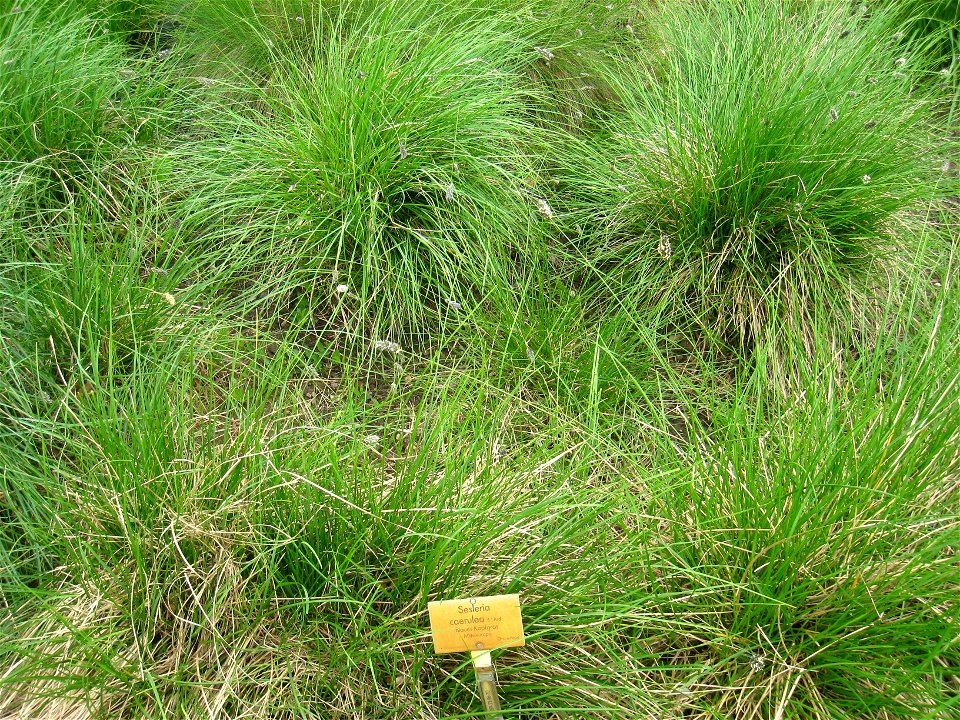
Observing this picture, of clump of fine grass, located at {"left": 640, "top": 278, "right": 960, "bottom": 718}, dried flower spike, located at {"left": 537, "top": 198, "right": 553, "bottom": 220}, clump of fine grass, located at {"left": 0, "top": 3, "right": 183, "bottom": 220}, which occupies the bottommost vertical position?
clump of fine grass, located at {"left": 640, "top": 278, "right": 960, "bottom": 718}

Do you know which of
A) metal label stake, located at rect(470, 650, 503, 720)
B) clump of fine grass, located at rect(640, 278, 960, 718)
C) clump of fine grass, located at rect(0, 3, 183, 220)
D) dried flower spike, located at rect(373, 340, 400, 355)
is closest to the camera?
metal label stake, located at rect(470, 650, 503, 720)

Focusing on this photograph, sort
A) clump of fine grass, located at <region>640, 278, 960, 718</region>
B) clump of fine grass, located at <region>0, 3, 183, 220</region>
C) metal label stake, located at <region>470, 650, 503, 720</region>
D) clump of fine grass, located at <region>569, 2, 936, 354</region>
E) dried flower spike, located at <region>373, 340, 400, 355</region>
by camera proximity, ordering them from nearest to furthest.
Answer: metal label stake, located at <region>470, 650, 503, 720</region>
clump of fine grass, located at <region>640, 278, 960, 718</region>
dried flower spike, located at <region>373, 340, 400, 355</region>
clump of fine grass, located at <region>569, 2, 936, 354</region>
clump of fine grass, located at <region>0, 3, 183, 220</region>

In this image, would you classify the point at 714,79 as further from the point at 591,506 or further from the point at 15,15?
the point at 15,15

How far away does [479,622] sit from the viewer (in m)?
1.70

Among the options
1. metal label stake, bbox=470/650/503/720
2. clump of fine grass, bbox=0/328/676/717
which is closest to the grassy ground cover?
clump of fine grass, bbox=0/328/676/717

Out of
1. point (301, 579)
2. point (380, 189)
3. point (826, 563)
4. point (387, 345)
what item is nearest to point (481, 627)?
point (301, 579)

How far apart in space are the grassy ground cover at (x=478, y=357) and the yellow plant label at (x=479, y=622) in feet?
0.68

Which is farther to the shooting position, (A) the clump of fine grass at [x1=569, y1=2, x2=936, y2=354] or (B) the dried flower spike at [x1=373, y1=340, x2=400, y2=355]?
(A) the clump of fine grass at [x1=569, y1=2, x2=936, y2=354]

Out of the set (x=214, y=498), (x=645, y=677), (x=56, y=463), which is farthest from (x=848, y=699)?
(x=56, y=463)

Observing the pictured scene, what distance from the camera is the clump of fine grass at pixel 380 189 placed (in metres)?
2.89

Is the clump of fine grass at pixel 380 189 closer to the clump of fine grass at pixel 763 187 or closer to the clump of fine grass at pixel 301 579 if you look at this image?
the clump of fine grass at pixel 763 187

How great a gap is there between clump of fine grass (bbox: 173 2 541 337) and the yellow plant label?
1291mm

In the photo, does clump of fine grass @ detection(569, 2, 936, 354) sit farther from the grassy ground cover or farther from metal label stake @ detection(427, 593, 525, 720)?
metal label stake @ detection(427, 593, 525, 720)

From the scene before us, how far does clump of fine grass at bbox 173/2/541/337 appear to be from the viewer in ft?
9.50
